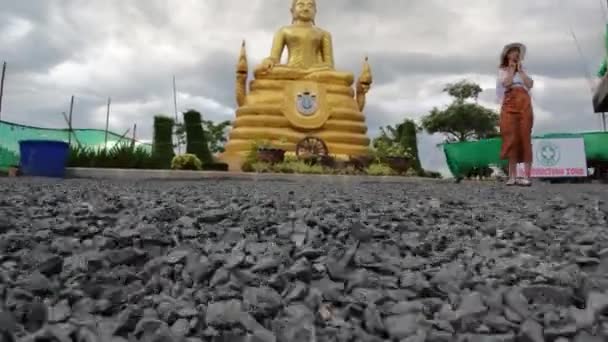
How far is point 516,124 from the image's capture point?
22.1 feet

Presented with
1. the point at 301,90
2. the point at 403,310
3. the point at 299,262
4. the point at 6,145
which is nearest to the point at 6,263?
the point at 299,262

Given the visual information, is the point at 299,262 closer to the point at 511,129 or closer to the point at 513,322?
the point at 513,322

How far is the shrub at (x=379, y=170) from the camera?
12.0 m

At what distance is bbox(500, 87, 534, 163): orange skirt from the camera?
22.0ft

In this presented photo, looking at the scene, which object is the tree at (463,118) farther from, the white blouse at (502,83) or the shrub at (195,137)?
the white blouse at (502,83)

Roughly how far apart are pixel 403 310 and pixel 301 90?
549 inches

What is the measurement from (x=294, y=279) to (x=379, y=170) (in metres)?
10.8

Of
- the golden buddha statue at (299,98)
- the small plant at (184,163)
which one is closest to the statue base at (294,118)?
the golden buddha statue at (299,98)

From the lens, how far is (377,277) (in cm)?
156

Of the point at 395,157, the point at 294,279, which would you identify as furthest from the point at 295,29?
the point at 294,279

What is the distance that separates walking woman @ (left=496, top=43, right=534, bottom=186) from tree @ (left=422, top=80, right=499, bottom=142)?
850 inches

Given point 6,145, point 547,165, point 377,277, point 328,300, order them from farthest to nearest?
1. point 547,165
2. point 6,145
3. point 377,277
4. point 328,300

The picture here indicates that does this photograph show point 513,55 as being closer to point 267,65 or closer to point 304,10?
point 267,65

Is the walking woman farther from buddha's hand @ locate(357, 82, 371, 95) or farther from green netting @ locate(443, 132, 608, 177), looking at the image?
buddha's hand @ locate(357, 82, 371, 95)
